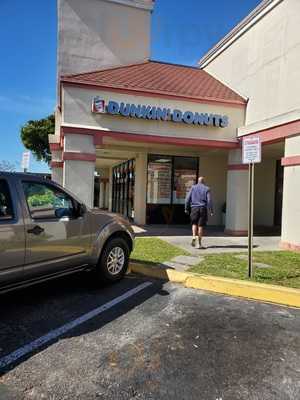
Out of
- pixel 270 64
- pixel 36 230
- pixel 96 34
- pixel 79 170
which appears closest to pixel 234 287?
pixel 36 230

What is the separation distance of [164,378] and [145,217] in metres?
12.5

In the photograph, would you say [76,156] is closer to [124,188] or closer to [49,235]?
[49,235]

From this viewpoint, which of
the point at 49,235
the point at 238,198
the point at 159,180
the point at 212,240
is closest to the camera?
the point at 49,235

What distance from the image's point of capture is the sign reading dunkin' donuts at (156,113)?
11.1 metres

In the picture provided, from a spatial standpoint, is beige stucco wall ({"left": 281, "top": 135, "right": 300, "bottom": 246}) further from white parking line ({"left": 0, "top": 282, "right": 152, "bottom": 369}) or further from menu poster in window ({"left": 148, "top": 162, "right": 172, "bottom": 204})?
menu poster in window ({"left": 148, "top": 162, "right": 172, "bottom": 204})

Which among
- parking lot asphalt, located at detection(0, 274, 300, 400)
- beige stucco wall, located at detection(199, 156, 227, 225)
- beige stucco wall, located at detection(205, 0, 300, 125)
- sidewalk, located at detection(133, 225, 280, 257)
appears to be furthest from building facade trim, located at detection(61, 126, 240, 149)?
parking lot asphalt, located at detection(0, 274, 300, 400)

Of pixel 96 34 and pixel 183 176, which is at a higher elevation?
pixel 96 34

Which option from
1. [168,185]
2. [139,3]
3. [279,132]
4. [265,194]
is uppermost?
[139,3]

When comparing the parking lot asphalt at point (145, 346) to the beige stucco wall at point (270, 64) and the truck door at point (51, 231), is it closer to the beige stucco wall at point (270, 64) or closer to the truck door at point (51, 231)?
the truck door at point (51, 231)

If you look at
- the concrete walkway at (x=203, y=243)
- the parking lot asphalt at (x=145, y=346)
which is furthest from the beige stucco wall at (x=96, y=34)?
the parking lot asphalt at (x=145, y=346)

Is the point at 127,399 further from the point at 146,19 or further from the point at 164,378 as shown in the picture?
the point at 146,19

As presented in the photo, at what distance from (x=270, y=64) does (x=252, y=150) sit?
252 inches

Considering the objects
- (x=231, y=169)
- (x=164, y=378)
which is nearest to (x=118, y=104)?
(x=231, y=169)

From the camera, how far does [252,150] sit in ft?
21.3
